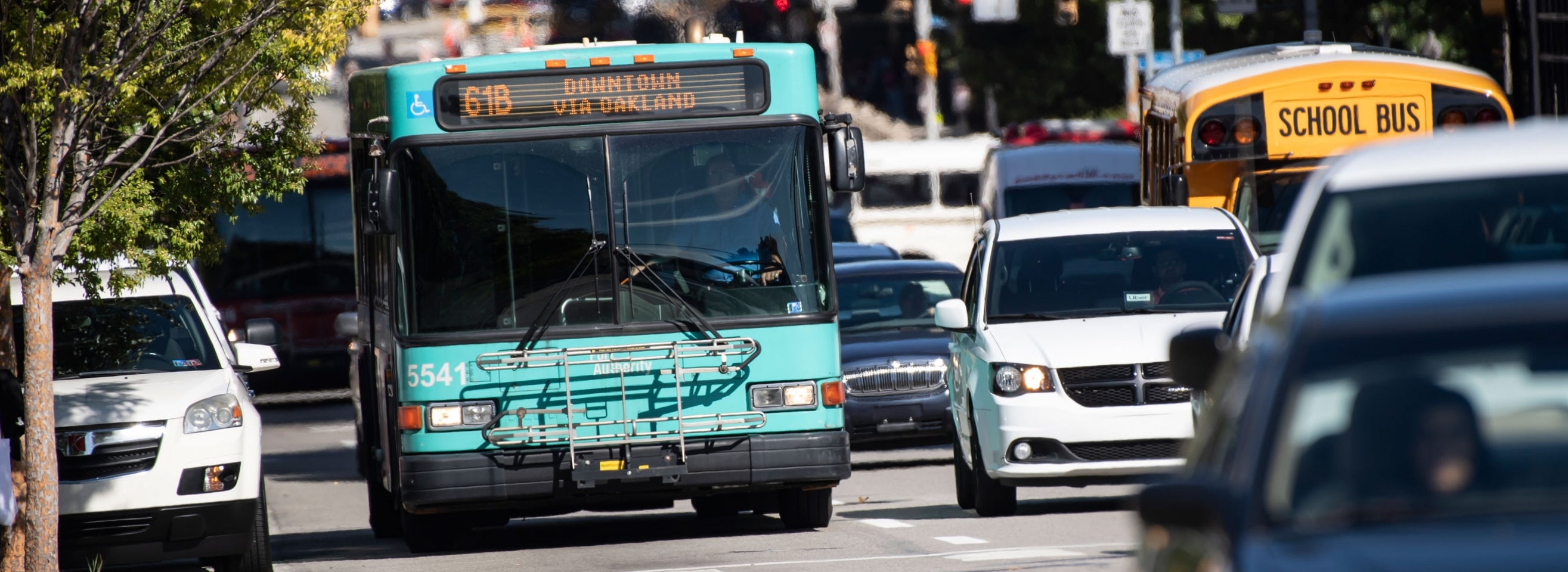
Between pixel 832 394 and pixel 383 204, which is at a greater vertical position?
pixel 383 204

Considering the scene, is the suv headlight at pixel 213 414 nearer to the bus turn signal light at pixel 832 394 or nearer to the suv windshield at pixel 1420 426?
the bus turn signal light at pixel 832 394

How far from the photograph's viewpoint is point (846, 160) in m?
12.0

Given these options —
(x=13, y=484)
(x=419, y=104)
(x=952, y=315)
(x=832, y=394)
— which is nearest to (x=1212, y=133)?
(x=952, y=315)

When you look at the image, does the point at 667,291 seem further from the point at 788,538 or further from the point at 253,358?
the point at 253,358

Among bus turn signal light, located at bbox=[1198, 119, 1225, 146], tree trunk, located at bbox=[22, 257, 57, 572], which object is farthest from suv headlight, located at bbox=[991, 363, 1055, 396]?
tree trunk, located at bbox=[22, 257, 57, 572]

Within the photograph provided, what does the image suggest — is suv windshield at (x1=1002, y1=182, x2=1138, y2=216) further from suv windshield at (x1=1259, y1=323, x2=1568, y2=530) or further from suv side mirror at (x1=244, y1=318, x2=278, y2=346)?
suv windshield at (x1=1259, y1=323, x2=1568, y2=530)

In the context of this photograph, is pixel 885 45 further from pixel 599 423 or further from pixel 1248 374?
pixel 1248 374

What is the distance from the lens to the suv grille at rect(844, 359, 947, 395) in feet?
56.5

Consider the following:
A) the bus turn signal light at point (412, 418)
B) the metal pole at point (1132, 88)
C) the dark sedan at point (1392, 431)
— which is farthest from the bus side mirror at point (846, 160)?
the metal pole at point (1132, 88)

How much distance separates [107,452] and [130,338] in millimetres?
1114

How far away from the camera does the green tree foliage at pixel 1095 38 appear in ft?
103

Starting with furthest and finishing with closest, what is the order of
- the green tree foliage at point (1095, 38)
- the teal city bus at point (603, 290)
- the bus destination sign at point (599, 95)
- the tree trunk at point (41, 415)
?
1. the green tree foliage at point (1095, 38)
2. the bus destination sign at point (599, 95)
3. the teal city bus at point (603, 290)
4. the tree trunk at point (41, 415)

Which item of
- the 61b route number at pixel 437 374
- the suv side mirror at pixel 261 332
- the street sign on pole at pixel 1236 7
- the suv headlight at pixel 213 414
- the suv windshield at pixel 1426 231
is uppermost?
the street sign on pole at pixel 1236 7

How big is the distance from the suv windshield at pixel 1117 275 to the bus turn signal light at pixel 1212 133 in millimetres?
3363
